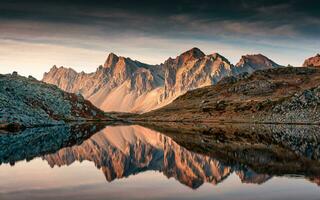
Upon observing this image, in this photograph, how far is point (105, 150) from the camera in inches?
2997

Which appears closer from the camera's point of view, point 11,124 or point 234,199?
point 234,199

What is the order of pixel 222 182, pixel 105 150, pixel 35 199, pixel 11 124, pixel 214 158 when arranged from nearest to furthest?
pixel 35 199 → pixel 222 182 → pixel 214 158 → pixel 105 150 → pixel 11 124

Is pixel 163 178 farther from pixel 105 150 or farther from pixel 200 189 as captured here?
pixel 105 150

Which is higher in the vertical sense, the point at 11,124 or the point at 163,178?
the point at 11,124

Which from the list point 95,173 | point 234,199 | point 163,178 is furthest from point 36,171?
point 234,199

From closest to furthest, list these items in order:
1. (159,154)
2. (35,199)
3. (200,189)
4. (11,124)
A: (35,199) → (200,189) → (159,154) → (11,124)

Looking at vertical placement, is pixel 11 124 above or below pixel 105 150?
above

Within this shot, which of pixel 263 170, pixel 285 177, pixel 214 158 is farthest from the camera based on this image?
pixel 214 158

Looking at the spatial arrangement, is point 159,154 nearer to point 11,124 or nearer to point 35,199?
point 35,199

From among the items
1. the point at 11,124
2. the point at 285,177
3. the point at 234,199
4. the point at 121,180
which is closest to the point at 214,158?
the point at 285,177

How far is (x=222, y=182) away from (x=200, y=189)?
471 cm

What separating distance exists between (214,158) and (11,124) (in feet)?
310

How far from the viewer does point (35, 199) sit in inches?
1238

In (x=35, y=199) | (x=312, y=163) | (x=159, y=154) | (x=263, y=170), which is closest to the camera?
(x=35, y=199)
